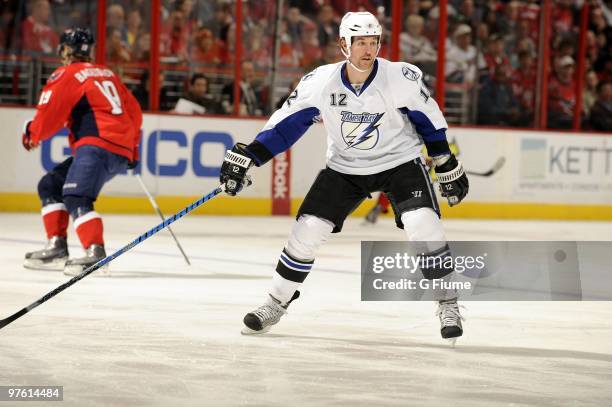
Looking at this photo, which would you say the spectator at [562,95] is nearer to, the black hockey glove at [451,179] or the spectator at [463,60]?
the spectator at [463,60]

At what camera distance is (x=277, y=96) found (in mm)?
12352

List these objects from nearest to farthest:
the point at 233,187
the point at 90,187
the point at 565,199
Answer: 1. the point at 233,187
2. the point at 90,187
3. the point at 565,199

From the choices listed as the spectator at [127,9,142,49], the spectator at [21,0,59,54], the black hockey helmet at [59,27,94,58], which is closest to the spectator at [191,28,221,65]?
the spectator at [127,9,142,49]

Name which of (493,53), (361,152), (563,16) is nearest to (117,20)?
(493,53)

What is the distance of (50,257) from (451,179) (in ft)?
10.1

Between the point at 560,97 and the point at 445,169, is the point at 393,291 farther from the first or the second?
the point at 560,97

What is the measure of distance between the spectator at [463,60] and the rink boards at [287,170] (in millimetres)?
668

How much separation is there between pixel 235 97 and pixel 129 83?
1.12 meters

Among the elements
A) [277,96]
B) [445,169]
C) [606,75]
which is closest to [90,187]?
[445,169]

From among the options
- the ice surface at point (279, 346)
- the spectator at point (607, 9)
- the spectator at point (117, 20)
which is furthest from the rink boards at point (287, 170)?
the ice surface at point (279, 346)

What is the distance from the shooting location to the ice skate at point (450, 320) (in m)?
4.38

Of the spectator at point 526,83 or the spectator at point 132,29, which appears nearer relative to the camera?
the spectator at point 132,29

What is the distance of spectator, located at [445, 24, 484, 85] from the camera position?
43.0ft

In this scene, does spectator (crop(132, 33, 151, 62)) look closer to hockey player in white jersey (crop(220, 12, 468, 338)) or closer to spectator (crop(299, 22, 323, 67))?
spectator (crop(299, 22, 323, 67))
